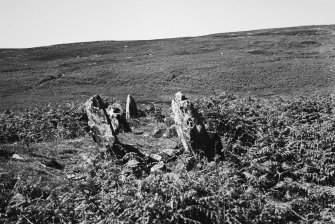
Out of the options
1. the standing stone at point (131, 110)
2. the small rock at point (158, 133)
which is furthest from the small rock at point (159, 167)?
the standing stone at point (131, 110)

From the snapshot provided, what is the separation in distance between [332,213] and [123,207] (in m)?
4.68

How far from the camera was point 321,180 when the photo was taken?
905 centimetres

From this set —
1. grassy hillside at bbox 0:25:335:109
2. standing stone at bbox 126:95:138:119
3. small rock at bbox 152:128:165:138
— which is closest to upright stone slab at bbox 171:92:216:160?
small rock at bbox 152:128:165:138

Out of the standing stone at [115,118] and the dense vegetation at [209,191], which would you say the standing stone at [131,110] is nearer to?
the standing stone at [115,118]

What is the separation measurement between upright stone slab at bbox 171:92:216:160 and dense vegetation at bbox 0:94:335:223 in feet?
1.83

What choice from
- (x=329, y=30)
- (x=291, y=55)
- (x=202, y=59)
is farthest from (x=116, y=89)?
(x=329, y=30)

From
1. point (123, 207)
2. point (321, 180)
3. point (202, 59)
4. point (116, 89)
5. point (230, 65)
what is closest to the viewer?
point (123, 207)

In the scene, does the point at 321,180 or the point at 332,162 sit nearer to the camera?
the point at 321,180

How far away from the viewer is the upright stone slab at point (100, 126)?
1066 centimetres

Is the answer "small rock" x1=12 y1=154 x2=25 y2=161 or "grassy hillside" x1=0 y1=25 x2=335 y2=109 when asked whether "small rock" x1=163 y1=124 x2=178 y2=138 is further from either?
"grassy hillside" x1=0 y1=25 x2=335 y2=109

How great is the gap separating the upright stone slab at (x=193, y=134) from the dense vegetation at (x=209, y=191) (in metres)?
0.56

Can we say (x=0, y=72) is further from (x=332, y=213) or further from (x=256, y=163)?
(x=332, y=213)

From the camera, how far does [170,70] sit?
32.6 m

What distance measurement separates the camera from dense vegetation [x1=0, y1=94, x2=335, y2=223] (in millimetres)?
6391
